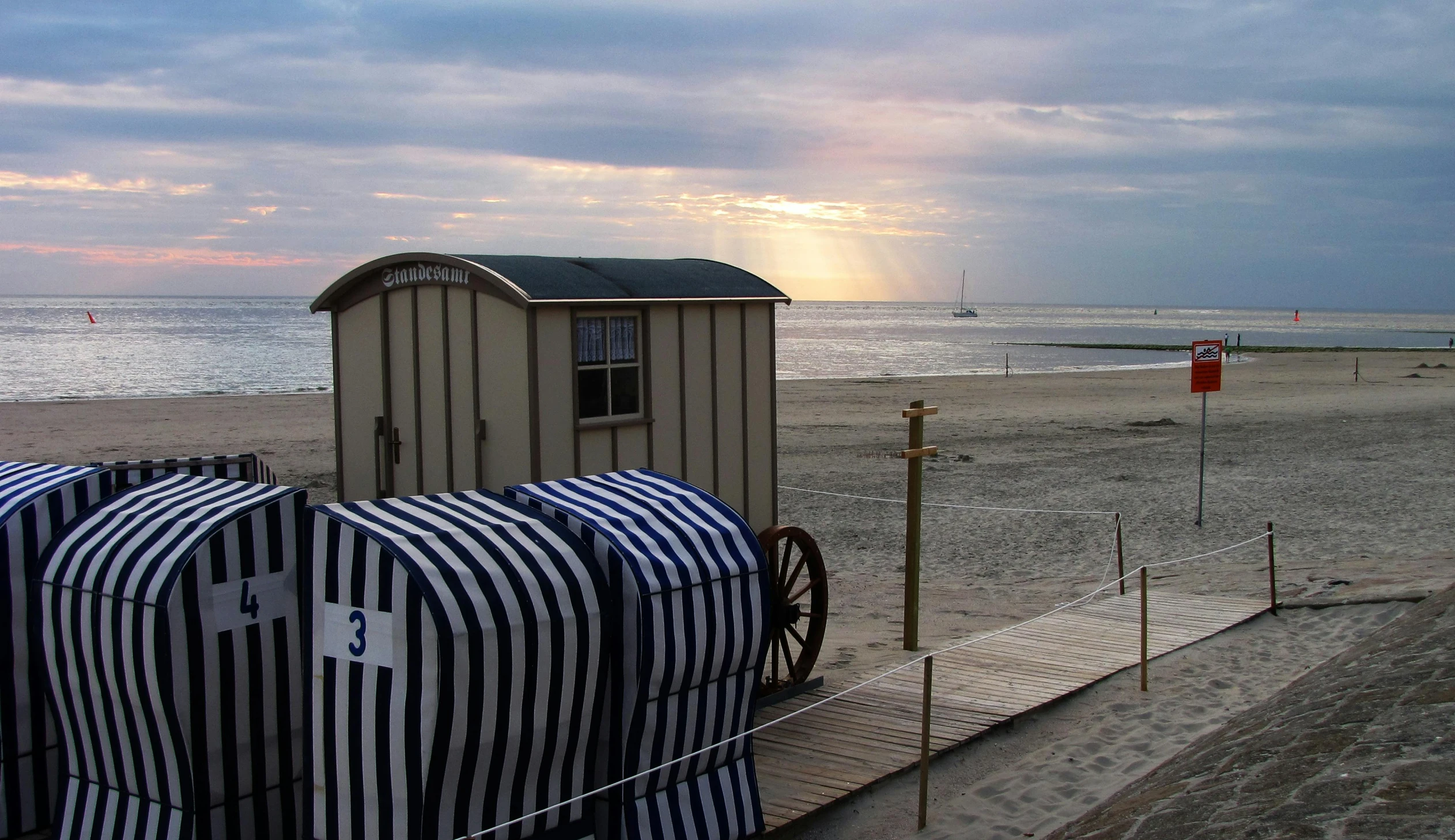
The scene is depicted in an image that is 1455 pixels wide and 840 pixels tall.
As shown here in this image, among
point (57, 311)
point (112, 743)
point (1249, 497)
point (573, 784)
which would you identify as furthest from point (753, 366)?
point (57, 311)

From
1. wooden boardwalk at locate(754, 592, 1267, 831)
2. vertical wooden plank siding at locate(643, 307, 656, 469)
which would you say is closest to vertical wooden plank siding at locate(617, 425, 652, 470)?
vertical wooden plank siding at locate(643, 307, 656, 469)

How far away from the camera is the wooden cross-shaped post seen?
31.7 ft

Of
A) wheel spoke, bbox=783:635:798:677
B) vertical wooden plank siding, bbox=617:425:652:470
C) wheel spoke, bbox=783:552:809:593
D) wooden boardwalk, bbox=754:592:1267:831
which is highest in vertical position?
vertical wooden plank siding, bbox=617:425:652:470

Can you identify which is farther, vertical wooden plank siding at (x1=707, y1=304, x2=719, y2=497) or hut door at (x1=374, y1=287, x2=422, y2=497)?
vertical wooden plank siding at (x1=707, y1=304, x2=719, y2=497)

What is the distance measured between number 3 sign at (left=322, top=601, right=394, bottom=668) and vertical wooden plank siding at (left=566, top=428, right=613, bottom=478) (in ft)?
9.27

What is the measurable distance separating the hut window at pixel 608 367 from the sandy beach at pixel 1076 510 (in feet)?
10.0

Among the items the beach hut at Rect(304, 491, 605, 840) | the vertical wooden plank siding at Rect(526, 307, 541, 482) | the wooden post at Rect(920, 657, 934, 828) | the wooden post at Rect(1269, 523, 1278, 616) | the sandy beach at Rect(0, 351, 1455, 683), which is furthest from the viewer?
the sandy beach at Rect(0, 351, 1455, 683)

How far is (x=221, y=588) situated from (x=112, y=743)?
97cm

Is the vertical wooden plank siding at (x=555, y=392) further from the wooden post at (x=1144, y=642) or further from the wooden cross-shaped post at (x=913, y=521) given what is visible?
the wooden post at (x=1144, y=642)

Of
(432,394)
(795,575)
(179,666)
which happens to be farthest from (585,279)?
(179,666)

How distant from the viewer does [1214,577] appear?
40.9ft

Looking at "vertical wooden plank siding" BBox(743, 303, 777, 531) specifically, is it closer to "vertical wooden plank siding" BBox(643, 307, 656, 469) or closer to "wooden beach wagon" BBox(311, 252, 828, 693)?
"wooden beach wagon" BBox(311, 252, 828, 693)

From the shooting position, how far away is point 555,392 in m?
7.41

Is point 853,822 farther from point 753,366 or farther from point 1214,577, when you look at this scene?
point 1214,577
